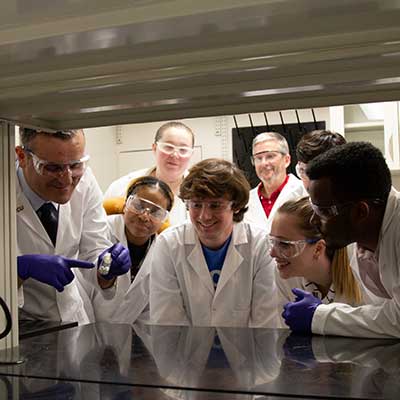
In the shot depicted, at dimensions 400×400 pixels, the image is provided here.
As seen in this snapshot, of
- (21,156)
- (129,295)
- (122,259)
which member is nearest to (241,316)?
(122,259)

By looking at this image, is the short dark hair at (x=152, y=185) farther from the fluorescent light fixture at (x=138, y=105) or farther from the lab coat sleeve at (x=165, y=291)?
the fluorescent light fixture at (x=138, y=105)

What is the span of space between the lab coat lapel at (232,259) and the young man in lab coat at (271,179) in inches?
35.5

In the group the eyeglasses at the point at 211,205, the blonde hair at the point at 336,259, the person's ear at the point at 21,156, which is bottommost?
the blonde hair at the point at 336,259

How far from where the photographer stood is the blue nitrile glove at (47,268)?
1.49 meters

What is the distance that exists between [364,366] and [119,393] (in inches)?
15.5

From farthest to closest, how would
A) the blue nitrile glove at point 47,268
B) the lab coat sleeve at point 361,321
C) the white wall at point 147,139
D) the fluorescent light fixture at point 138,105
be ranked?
the white wall at point 147,139 < the blue nitrile glove at point 47,268 < the lab coat sleeve at point 361,321 < the fluorescent light fixture at point 138,105

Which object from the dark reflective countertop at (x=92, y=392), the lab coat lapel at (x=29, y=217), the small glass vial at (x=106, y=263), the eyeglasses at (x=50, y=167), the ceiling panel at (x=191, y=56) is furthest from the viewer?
the small glass vial at (x=106, y=263)

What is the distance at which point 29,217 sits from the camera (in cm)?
181

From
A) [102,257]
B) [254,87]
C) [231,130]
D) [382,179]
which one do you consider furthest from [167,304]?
[231,130]

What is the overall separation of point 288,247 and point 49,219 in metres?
0.91

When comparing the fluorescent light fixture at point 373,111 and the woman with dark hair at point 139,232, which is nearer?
the woman with dark hair at point 139,232

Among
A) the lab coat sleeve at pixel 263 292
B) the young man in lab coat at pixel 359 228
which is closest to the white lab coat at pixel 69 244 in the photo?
the lab coat sleeve at pixel 263 292

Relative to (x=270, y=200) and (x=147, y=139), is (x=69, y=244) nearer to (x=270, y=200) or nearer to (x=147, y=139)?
(x=270, y=200)

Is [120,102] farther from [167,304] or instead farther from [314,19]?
[167,304]
